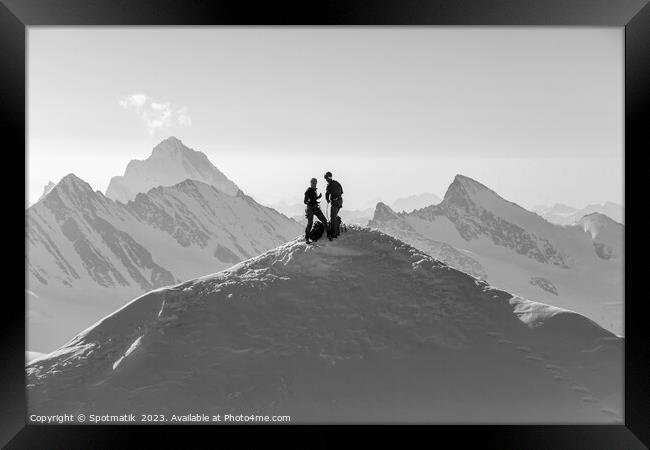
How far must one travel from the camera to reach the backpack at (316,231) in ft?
74.4

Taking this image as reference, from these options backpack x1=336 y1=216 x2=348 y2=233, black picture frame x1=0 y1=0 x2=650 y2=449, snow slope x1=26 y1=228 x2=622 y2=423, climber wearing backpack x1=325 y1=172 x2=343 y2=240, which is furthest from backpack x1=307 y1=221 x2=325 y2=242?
black picture frame x1=0 y1=0 x2=650 y2=449

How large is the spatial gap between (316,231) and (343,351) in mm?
5210

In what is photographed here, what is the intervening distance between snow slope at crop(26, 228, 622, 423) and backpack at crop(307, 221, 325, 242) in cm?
34

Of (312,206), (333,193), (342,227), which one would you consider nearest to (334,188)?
(333,193)

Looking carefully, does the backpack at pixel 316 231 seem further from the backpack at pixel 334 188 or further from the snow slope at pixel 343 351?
the backpack at pixel 334 188

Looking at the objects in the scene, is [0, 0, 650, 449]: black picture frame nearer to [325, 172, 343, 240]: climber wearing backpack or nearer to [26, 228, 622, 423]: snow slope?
[26, 228, 622, 423]: snow slope

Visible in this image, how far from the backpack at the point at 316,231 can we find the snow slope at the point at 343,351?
34 cm

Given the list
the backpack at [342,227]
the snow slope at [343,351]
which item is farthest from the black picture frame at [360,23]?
the backpack at [342,227]

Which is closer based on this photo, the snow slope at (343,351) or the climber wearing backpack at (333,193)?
the snow slope at (343,351)

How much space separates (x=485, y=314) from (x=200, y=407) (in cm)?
1025

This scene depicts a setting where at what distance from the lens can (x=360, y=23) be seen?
50.9ft

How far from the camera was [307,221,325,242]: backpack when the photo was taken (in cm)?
2269

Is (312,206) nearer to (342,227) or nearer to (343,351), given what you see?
(342,227)

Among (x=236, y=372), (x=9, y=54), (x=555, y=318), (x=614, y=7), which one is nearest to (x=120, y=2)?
(x=9, y=54)
